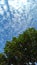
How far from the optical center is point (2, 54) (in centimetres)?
5397

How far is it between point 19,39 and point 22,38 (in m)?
0.54

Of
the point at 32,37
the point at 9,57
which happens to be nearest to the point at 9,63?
the point at 9,57

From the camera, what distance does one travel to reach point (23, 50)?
175 feet

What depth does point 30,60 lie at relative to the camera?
53469mm

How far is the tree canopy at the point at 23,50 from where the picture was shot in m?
53.2

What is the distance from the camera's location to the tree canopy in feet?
174

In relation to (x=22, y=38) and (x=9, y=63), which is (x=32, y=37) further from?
(x=9, y=63)

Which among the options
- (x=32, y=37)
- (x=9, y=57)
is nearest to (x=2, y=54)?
(x=9, y=57)

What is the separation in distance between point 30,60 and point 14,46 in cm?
282

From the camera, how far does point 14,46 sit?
5362 cm

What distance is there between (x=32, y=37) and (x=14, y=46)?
2.69 metres

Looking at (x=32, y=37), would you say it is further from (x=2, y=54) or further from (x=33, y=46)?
(x=2, y=54)

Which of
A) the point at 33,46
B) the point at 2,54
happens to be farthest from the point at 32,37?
the point at 2,54

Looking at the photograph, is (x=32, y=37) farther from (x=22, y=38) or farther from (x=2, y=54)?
(x=2, y=54)
